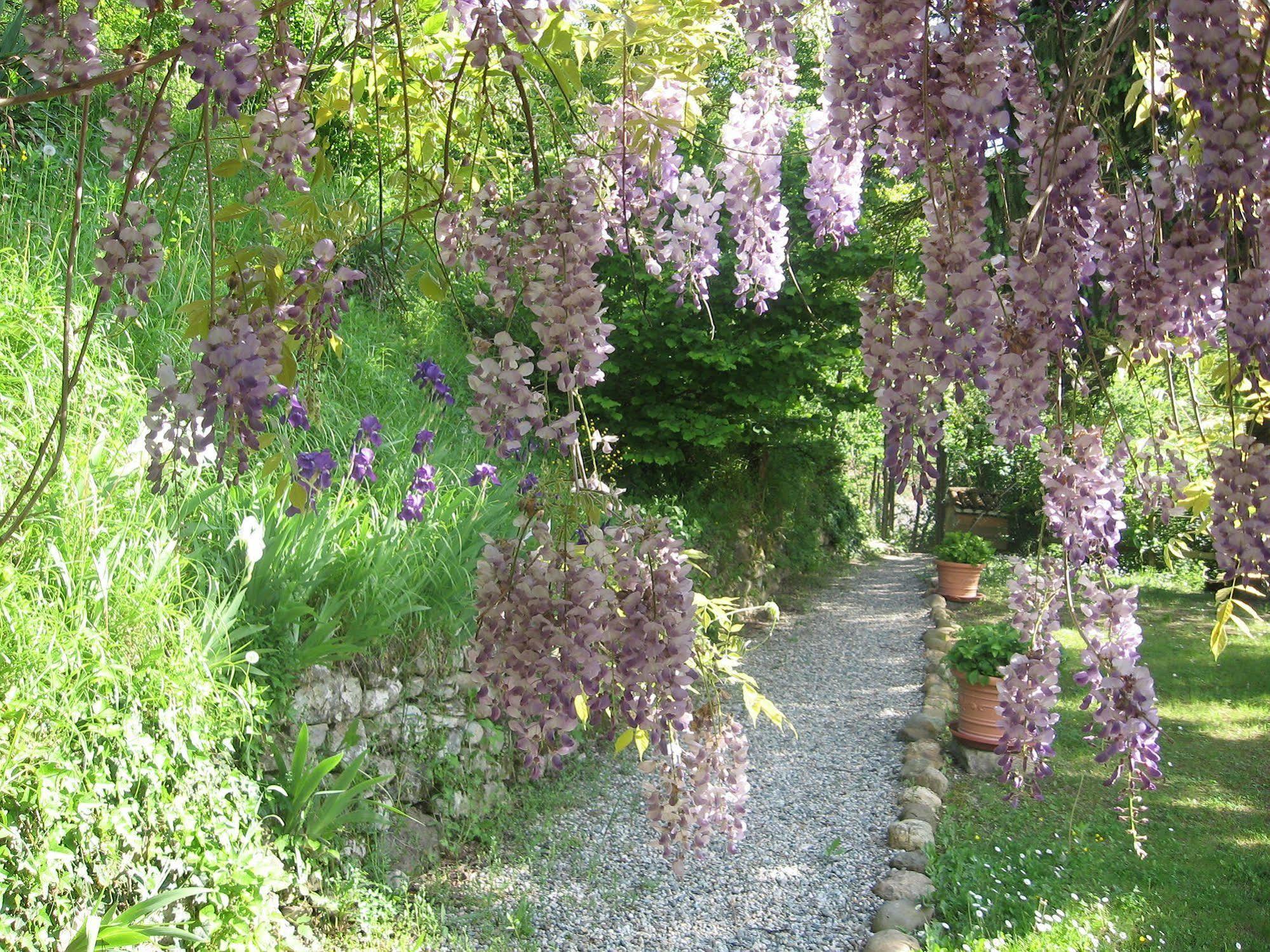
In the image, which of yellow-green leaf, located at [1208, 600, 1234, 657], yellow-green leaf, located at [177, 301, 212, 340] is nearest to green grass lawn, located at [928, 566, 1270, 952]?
yellow-green leaf, located at [1208, 600, 1234, 657]

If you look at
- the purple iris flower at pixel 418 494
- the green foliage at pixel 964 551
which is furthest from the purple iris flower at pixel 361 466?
the green foliage at pixel 964 551

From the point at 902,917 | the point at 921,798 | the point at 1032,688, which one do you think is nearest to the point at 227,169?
the point at 1032,688

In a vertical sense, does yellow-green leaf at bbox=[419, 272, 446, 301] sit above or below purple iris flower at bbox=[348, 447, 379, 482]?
above

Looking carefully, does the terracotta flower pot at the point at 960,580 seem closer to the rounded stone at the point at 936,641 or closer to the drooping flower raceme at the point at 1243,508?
the rounded stone at the point at 936,641

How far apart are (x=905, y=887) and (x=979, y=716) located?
1437 mm

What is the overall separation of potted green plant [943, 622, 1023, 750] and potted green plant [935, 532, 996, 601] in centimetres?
378

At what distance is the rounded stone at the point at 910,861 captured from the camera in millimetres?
3404

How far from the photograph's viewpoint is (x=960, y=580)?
835 cm

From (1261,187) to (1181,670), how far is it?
5.92 m

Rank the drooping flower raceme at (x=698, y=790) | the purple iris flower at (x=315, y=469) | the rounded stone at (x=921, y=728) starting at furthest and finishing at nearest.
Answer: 1. the rounded stone at (x=921, y=728)
2. the purple iris flower at (x=315, y=469)
3. the drooping flower raceme at (x=698, y=790)

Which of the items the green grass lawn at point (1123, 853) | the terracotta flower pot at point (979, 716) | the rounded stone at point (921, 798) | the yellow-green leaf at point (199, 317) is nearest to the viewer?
the yellow-green leaf at point (199, 317)

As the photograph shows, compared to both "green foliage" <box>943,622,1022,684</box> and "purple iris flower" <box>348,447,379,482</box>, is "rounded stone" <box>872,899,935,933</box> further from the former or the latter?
"purple iris flower" <box>348,447,379,482</box>

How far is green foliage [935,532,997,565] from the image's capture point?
27.2ft

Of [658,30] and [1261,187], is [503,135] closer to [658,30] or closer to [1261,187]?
[658,30]
